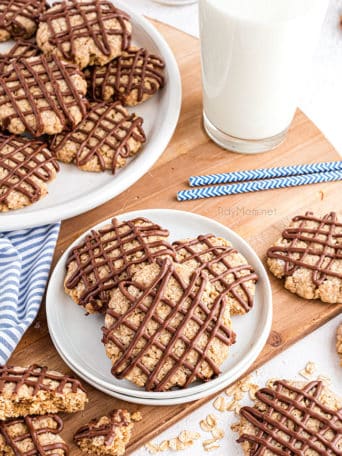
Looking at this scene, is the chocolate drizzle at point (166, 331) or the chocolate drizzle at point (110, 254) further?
the chocolate drizzle at point (110, 254)

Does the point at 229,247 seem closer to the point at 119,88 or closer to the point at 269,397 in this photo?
the point at 269,397

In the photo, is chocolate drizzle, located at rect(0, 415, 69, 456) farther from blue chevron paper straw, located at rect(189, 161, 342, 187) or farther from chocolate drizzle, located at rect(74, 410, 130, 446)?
blue chevron paper straw, located at rect(189, 161, 342, 187)

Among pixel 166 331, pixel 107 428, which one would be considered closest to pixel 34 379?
pixel 107 428

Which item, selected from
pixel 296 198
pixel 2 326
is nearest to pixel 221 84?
pixel 296 198

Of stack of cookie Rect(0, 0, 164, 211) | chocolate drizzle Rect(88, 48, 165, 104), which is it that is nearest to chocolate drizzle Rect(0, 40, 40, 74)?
stack of cookie Rect(0, 0, 164, 211)

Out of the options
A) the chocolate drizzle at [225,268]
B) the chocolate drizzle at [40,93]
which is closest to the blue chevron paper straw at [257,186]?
the chocolate drizzle at [225,268]

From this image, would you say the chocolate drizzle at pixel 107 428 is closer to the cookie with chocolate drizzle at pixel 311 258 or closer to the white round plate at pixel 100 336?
the white round plate at pixel 100 336

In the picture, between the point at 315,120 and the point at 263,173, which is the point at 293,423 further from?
the point at 315,120
